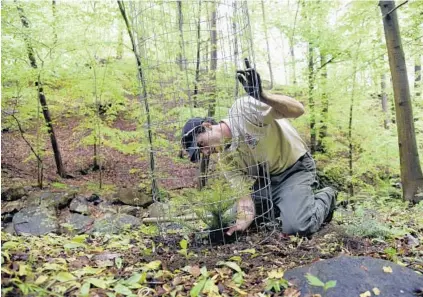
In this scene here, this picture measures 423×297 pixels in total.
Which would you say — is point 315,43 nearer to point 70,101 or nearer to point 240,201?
point 70,101

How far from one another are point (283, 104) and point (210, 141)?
20.5 inches

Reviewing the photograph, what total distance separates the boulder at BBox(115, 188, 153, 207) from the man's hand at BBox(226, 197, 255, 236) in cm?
371

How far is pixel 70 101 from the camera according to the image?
670 centimetres

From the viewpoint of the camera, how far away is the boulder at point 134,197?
5906mm

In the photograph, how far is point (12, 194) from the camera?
5.67 metres

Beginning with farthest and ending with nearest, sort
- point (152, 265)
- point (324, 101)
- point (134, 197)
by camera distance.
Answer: point (324, 101) → point (134, 197) → point (152, 265)

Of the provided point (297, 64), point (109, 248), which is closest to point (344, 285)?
point (109, 248)

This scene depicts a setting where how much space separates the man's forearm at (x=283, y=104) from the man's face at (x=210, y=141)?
1.24 feet

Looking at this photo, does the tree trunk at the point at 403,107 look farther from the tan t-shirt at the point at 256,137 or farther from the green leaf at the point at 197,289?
the green leaf at the point at 197,289

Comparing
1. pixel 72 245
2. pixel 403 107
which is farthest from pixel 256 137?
pixel 403 107

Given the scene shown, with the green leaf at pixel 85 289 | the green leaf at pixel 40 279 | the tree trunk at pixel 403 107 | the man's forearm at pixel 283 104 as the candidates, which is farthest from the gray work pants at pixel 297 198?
the tree trunk at pixel 403 107

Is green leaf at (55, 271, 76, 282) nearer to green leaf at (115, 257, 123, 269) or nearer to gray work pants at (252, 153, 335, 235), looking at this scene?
green leaf at (115, 257, 123, 269)

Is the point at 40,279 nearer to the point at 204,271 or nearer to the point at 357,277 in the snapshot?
the point at 204,271

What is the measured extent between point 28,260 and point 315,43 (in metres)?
6.36
